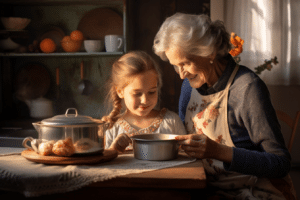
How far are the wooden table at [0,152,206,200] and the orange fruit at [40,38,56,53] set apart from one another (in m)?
1.92

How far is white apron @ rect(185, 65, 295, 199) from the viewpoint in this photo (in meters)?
1.27

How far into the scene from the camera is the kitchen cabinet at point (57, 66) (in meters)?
2.87

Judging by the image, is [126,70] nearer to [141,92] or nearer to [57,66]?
[141,92]

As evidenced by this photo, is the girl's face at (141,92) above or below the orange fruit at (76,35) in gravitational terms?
below

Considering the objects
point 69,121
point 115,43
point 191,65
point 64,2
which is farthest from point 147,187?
point 64,2

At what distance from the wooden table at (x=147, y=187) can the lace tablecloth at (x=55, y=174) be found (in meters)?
0.03

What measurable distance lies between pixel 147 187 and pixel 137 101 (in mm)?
→ 639

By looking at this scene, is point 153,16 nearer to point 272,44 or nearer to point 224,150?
point 272,44

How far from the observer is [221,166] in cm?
135

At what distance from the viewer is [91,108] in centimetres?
293

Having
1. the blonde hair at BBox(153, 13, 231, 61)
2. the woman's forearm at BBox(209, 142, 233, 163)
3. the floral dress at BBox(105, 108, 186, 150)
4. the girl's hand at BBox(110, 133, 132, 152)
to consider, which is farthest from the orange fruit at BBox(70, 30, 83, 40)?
the woman's forearm at BBox(209, 142, 233, 163)

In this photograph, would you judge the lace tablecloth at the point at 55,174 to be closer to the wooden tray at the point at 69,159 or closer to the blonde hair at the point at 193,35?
the wooden tray at the point at 69,159

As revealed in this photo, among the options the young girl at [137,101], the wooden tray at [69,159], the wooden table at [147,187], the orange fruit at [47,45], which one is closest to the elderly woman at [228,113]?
the young girl at [137,101]

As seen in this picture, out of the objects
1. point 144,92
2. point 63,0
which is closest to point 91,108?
point 63,0
